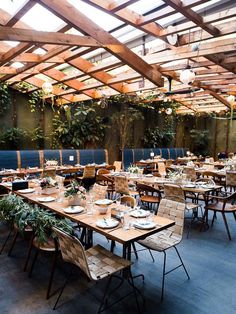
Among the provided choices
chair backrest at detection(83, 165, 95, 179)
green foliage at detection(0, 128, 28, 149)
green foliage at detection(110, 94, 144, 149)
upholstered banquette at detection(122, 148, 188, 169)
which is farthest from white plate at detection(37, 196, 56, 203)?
green foliage at detection(110, 94, 144, 149)

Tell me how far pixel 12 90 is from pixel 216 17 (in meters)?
6.50

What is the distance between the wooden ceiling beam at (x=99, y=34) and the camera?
3.74m

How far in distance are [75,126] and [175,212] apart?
21.6 feet

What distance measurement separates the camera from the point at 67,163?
8.79 m

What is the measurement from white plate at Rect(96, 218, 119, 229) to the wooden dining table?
0.03 metres

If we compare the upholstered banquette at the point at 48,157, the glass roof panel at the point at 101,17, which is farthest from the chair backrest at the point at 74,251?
the upholstered banquette at the point at 48,157

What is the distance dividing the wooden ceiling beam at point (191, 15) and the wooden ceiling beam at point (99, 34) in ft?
4.72

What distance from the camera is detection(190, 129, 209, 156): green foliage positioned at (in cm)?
1347

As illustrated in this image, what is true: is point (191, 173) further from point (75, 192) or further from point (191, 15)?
point (75, 192)

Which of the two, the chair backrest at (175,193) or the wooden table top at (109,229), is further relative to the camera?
the chair backrest at (175,193)

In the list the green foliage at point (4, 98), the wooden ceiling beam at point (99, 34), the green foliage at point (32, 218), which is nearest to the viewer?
the green foliage at point (32, 218)

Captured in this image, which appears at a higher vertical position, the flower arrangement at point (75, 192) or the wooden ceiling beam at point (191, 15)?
the wooden ceiling beam at point (191, 15)

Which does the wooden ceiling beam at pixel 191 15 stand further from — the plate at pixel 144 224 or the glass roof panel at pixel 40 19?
the plate at pixel 144 224

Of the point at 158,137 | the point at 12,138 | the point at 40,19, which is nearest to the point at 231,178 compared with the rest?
the point at 40,19
